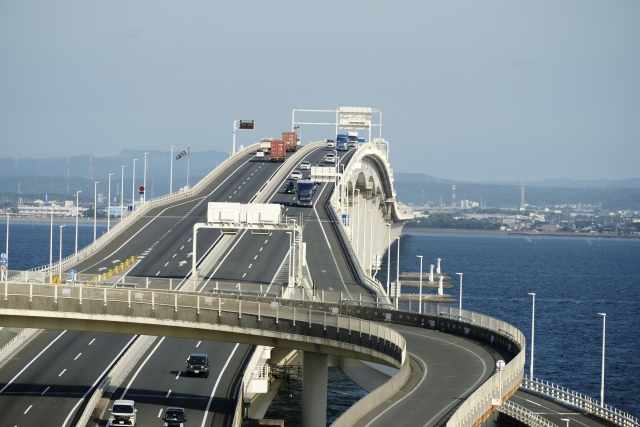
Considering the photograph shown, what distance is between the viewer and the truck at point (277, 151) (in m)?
145

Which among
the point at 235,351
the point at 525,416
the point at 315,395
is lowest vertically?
the point at 525,416

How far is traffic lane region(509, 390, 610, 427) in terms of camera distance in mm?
55525

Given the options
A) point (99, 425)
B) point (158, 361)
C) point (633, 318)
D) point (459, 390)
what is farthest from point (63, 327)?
point (633, 318)

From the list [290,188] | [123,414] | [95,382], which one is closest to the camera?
[123,414]

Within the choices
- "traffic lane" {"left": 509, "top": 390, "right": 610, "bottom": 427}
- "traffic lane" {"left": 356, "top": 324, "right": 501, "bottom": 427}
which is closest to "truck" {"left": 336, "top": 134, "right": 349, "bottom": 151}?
"traffic lane" {"left": 509, "top": 390, "right": 610, "bottom": 427}

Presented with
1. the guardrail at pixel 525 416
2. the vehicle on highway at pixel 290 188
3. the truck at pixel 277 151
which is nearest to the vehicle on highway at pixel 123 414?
the guardrail at pixel 525 416

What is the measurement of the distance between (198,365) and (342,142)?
11017cm

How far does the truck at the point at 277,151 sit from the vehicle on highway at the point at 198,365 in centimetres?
8732

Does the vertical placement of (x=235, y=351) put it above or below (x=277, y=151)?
below

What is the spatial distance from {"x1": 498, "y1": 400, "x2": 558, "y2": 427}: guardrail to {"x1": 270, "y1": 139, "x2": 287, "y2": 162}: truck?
302 ft

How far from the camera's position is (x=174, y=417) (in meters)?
49.8

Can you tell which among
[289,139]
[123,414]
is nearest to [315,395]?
[123,414]

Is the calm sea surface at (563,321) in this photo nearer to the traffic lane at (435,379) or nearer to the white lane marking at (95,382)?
the white lane marking at (95,382)

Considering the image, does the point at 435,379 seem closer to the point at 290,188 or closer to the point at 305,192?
the point at 305,192
